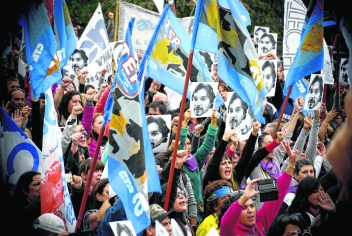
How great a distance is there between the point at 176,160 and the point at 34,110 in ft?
4.69

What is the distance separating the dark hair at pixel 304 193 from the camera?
730 centimetres

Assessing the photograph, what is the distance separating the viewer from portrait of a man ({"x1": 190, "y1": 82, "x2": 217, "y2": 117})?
915cm

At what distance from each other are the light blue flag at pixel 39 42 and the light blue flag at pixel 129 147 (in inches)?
53.9

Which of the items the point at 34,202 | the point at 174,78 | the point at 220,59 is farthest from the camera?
the point at 174,78

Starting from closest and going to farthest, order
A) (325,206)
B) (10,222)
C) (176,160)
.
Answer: (10,222), (325,206), (176,160)

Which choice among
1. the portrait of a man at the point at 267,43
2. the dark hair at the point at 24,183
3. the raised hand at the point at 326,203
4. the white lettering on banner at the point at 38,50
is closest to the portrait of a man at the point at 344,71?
the portrait of a man at the point at 267,43

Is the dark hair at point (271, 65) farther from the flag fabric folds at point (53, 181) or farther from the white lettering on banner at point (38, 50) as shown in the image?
the flag fabric folds at point (53, 181)

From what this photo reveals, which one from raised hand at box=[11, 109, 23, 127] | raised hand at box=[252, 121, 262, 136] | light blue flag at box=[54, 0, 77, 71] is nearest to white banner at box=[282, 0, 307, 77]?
raised hand at box=[252, 121, 262, 136]

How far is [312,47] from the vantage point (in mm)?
9438

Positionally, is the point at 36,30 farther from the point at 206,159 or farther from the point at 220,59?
the point at 206,159

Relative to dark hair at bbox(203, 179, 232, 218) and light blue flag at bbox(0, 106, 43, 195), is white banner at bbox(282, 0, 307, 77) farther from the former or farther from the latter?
light blue flag at bbox(0, 106, 43, 195)

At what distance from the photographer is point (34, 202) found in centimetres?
665

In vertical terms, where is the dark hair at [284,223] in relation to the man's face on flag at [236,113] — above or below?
below

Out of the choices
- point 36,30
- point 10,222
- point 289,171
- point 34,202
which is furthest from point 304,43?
point 10,222
